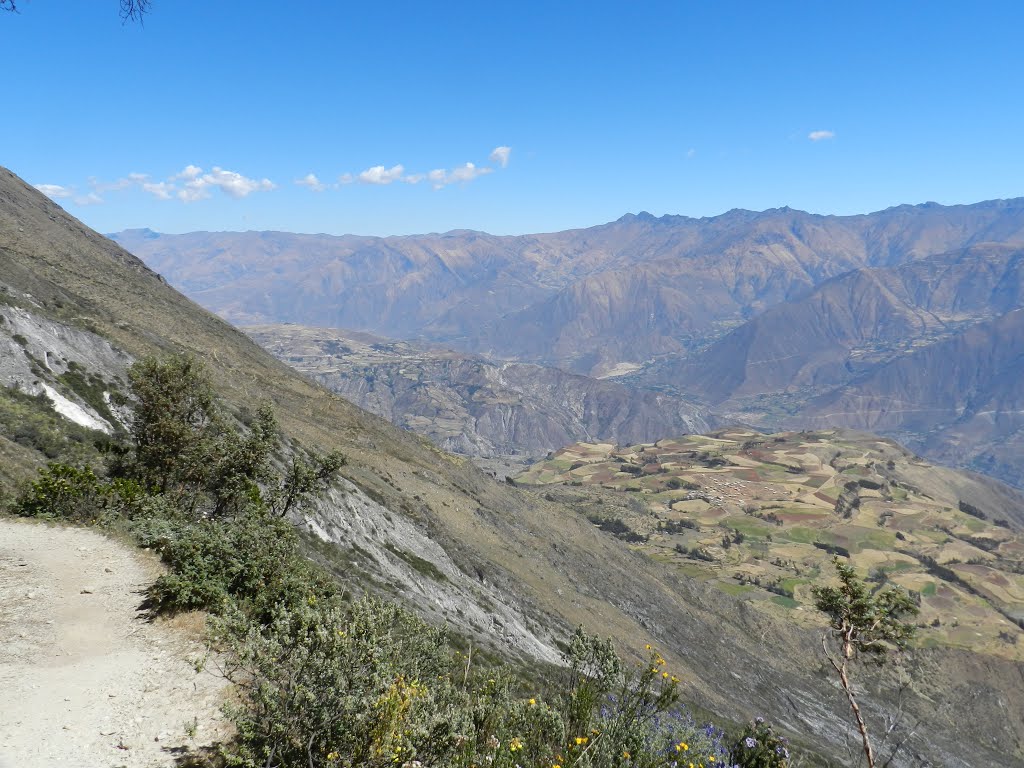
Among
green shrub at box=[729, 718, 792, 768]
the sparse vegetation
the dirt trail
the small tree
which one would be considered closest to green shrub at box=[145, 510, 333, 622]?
the sparse vegetation

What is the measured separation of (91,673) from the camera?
9.85m

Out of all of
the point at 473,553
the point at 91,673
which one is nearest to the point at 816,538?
the point at 473,553

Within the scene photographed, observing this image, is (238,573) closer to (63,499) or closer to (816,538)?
(63,499)

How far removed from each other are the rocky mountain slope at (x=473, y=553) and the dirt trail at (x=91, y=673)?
407 inches

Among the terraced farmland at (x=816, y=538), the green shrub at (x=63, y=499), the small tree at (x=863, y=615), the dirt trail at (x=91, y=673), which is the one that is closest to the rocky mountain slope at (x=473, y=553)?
the green shrub at (x=63, y=499)

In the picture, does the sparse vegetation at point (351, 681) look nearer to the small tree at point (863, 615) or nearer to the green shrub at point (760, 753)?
the green shrub at point (760, 753)

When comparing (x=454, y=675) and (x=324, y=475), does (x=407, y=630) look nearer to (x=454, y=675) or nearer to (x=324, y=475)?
(x=454, y=675)

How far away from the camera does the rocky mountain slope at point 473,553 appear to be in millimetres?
36875

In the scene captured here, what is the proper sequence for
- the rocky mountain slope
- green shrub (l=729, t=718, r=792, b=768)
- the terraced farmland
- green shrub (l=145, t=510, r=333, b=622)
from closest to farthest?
green shrub (l=729, t=718, r=792, b=768) < green shrub (l=145, t=510, r=333, b=622) < the rocky mountain slope < the terraced farmland

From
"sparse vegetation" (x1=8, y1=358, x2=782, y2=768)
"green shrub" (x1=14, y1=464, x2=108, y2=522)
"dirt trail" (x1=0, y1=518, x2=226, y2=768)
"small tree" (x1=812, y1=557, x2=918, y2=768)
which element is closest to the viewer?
"sparse vegetation" (x1=8, y1=358, x2=782, y2=768)

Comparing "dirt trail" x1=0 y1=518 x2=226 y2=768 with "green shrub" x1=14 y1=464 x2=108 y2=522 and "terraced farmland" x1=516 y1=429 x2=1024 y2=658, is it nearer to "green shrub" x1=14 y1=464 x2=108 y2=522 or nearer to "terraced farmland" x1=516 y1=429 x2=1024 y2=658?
"green shrub" x1=14 y1=464 x2=108 y2=522

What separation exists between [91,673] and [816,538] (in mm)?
161422

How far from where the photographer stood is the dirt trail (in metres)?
8.23

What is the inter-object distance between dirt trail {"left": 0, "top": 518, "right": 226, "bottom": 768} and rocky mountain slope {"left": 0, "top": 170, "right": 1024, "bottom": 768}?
10340mm
